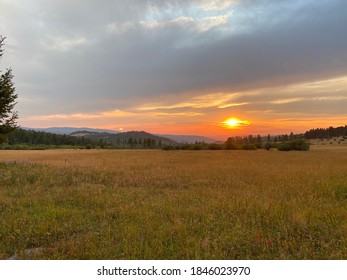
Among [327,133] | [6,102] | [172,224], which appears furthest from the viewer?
[327,133]

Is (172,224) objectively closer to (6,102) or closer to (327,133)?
(6,102)

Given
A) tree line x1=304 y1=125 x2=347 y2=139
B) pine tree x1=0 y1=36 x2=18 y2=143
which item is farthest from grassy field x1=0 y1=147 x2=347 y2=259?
tree line x1=304 y1=125 x2=347 y2=139

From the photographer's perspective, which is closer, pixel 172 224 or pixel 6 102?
pixel 172 224

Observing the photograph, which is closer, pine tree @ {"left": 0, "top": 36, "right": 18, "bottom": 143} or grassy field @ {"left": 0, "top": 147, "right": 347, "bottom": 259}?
grassy field @ {"left": 0, "top": 147, "right": 347, "bottom": 259}

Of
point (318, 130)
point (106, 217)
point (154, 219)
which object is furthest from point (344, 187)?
point (318, 130)

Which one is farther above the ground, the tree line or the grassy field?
the tree line

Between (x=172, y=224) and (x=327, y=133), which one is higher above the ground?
(x=327, y=133)

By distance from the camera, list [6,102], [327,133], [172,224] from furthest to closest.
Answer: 1. [327,133]
2. [6,102]
3. [172,224]

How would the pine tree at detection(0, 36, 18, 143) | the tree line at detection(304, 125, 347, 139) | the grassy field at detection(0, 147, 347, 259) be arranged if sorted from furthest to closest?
the tree line at detection(304, 125, 347, 139) → the pine tree at detection(0, 36, 18, 143) → the grassy field at detection(0, 147, 347, 259)

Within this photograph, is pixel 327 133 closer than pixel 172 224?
No

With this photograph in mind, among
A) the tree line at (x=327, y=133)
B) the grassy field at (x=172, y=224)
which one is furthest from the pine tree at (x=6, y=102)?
the tree line at (x=327, y=133)

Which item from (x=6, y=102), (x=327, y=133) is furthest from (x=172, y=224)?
(x=327, y=133)

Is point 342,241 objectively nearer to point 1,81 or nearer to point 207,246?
point 207,246

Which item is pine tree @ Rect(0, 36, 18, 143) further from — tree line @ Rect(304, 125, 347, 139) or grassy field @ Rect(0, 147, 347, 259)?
tree line @ Rect(304, 125, 347, 139)
